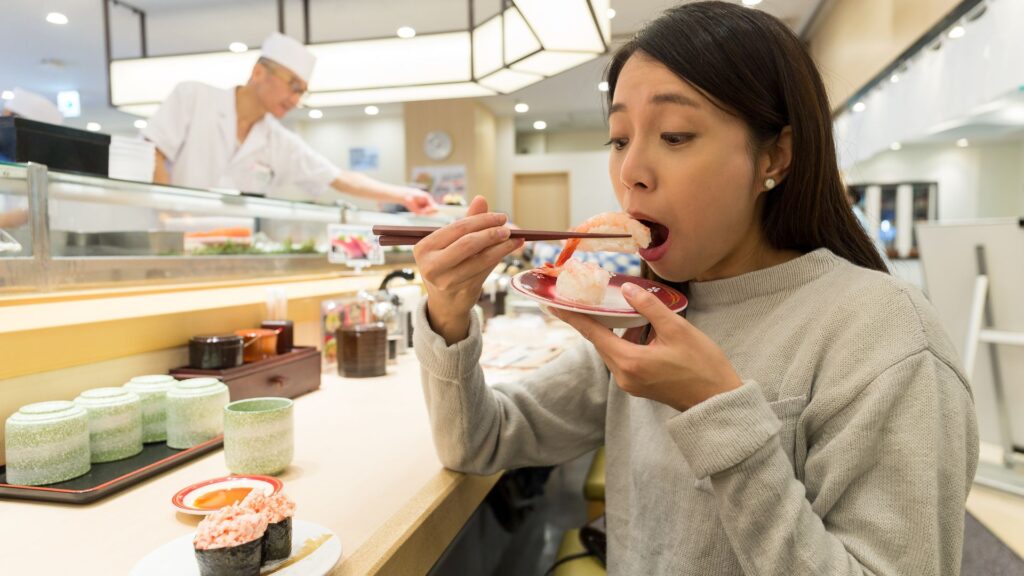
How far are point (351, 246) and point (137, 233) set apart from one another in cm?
86

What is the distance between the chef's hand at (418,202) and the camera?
3264 mm

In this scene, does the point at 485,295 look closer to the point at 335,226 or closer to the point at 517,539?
the point at 335,226

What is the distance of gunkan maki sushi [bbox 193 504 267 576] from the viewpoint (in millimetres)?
650

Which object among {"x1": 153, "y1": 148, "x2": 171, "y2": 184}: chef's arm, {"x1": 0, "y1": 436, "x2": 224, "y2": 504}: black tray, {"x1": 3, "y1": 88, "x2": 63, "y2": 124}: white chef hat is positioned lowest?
{"x1": 0, "y1": 436, "x2": 224, "y2": 504}: black tray

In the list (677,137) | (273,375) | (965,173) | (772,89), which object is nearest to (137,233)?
(273,375)

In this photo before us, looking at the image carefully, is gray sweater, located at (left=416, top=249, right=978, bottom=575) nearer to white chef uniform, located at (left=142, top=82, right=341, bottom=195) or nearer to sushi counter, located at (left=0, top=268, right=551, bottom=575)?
sushi counter, located at (left=0, top=268, right=551, bottom=575)

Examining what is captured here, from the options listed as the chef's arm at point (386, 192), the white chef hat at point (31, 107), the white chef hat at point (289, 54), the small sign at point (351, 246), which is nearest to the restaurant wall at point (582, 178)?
the chef's arm at point (386, 192)

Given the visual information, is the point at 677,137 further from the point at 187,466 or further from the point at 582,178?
the point at 582,178

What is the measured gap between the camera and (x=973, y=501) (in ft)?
7.66

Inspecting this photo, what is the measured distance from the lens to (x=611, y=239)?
3.05 ft

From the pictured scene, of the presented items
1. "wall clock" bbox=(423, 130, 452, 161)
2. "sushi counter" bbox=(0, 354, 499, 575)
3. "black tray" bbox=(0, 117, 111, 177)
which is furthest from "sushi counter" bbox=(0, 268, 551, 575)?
"wall clock" bbox=(423, 130, 452, 161)

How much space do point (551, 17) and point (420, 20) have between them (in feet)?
13.6

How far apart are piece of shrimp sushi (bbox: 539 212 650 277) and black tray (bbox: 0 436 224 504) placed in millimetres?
737

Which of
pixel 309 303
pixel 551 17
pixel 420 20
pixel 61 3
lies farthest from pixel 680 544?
pixel 61 3
